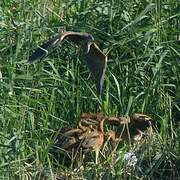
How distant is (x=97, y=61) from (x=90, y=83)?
5.37ft

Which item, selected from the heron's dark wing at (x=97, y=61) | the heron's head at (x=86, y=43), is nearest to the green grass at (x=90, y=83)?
the heron's dark wing at (x=97, y=61)

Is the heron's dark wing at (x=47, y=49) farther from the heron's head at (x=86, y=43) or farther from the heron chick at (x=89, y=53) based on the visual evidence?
the heron's head at (x=86, y=43)

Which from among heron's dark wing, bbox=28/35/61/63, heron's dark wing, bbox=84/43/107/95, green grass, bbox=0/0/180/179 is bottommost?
green grass, bbox=0/0/180/179

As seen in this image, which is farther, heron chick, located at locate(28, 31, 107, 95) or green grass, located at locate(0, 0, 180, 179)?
green grass, located at locate(0, 0, 180, 179)

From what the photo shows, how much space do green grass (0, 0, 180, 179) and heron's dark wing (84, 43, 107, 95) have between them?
0.79 m

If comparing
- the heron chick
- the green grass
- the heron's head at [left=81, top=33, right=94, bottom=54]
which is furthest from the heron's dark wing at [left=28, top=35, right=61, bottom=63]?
the green grass

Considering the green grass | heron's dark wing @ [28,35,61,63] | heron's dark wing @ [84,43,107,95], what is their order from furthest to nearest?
the green grass
heron's dark wing @ [84,43,107,95]
heron's dark wing @ [28,35,61,63]

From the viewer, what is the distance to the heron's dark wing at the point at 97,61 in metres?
3.24

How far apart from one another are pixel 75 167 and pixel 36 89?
676 mm

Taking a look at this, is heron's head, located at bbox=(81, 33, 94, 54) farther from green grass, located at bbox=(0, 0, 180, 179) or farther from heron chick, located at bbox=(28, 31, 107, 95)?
green grass, located at bbox=(0, 0, 180, 179)

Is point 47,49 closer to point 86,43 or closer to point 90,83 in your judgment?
point 86,43

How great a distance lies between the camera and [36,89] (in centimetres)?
462

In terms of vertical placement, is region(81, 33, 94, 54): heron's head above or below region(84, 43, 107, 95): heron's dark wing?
above

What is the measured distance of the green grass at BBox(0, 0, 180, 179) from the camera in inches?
160
